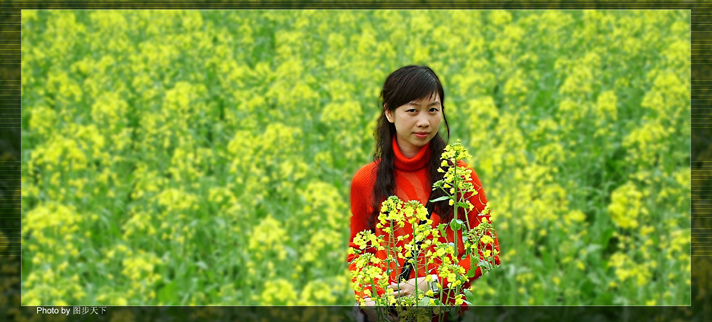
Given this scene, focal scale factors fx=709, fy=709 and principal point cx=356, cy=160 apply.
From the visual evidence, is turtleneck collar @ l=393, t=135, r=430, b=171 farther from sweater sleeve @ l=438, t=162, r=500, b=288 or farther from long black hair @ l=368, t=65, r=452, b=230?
sweater sleeve @ l=438, t=162, r=500, b=288

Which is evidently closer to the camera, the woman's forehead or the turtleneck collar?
the woman's forehead

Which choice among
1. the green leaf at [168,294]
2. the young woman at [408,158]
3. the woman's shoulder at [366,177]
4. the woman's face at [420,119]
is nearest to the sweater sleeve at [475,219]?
the young woman at [408,158]

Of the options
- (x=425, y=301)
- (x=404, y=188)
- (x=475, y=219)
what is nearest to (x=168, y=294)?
(x=404, y=188)

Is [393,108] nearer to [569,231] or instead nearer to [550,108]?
[569,231]

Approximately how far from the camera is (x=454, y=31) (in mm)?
9859

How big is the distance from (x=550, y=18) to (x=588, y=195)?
4.16 metres

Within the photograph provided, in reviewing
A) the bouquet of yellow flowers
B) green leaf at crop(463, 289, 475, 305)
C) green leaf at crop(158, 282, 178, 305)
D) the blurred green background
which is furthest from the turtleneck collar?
green leaf at crop(158, 282, 178, 305)

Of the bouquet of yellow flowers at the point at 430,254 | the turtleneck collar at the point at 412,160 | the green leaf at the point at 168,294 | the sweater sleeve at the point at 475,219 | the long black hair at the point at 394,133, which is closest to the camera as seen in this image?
the bouquet of yellow flowers at the point at 430,254

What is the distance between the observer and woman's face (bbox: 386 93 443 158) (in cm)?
189

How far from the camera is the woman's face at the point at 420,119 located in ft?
6.22

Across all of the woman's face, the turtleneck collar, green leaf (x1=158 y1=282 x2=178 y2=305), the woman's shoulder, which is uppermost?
the woman's face

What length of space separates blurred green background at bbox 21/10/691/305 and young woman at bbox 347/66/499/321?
1494 mm

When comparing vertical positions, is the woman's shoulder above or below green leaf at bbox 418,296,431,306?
above

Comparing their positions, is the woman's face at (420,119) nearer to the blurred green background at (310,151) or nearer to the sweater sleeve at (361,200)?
the sweater sleeve at (361,200)
